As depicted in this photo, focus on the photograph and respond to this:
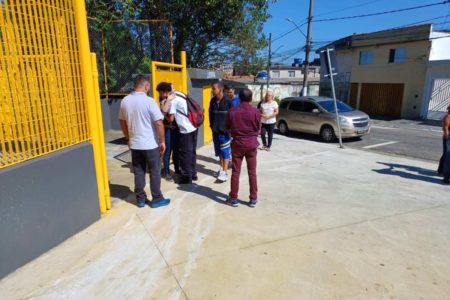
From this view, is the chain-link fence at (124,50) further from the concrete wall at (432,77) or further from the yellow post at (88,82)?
the concrete wall at (432,77)

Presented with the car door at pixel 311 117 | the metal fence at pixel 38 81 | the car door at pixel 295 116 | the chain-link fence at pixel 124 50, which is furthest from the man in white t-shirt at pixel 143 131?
the car door at pixel 295 116

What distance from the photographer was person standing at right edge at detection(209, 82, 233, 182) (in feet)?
18.1

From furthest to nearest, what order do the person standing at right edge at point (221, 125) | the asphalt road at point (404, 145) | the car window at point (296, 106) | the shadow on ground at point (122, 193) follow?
1. the car window at point (296, 106)
2. the asphalt road at point (404, 145)
3. the person standing at right edge at point (221, 125)
4. the shadow on ground at point (122, 193)

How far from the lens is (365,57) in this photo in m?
23.8

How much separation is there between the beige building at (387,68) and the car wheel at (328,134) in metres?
12.5

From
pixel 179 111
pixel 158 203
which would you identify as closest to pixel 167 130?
pixel 179 111

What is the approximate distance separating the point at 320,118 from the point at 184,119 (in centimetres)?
731

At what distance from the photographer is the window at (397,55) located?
21062 millimetres

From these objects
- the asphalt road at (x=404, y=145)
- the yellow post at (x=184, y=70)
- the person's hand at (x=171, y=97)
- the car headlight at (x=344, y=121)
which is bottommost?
the asphalt road at (x=404, y=145)

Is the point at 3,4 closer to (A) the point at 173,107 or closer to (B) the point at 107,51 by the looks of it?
(A) the point at 173,107

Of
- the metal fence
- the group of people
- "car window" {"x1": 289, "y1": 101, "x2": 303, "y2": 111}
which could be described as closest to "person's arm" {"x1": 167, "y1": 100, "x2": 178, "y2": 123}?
the group of people

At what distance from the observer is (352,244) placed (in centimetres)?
342

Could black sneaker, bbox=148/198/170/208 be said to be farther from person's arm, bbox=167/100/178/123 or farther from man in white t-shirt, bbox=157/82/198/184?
person's arm, bbox=167/100/178/123

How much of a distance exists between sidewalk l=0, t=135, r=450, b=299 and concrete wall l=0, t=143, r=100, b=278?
14cm
